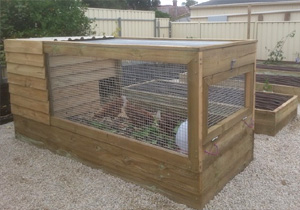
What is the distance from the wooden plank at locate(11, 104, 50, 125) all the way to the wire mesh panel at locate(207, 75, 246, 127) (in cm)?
188

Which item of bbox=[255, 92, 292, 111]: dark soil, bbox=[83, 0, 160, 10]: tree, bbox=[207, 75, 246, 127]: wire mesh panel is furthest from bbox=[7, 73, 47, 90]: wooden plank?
bbox=[83, 0, 160, 10]: tree

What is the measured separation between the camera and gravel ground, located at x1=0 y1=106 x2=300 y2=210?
2953mm

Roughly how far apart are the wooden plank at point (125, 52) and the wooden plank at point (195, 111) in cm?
8

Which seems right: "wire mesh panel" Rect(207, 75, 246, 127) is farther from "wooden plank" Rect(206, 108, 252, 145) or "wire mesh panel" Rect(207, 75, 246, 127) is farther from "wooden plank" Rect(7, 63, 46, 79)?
"wooden plank" Rect(7, 63, 46, 79)

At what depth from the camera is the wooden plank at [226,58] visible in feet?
8.69

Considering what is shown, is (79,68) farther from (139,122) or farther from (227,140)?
(227,140)

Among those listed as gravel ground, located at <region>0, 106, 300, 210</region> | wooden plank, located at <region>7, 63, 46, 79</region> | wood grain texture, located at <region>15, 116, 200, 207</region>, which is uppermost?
wooden plank, located at <region>7, 63, 46, 79</region>

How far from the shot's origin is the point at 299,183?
3.28m

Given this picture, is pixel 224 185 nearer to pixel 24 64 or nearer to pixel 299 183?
pixel 299 183

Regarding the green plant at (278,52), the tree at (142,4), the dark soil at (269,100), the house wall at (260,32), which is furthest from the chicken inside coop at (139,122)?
the tree at (142,4)

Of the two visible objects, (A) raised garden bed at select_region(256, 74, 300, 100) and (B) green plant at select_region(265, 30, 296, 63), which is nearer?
(A) raised garden bed at select_region(256, 74, 300, 100)

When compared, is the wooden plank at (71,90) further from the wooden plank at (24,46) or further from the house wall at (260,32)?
the house wall at (260,32)

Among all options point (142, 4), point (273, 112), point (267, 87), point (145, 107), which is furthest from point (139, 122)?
point (142, 4)

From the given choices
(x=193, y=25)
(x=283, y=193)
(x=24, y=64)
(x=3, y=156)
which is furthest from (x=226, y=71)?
(x=193, y=25)
